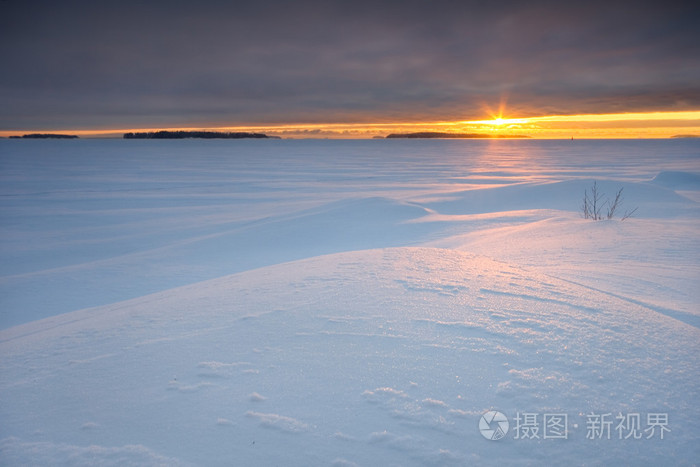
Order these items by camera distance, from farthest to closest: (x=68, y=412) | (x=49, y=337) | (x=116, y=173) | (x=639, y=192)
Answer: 1. (x=116, y=173)
2. (x=639, y=192)
3. (x=49, y=337)
4. (x=68, y=412)

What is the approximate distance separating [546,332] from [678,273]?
122 inches

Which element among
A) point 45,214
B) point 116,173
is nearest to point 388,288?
point 45,214

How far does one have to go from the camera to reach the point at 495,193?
14.6 meters

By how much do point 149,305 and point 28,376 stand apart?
1.17m

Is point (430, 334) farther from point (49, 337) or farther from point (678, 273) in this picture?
point (678, 273)

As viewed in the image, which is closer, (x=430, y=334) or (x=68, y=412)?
(x=68, y=412)

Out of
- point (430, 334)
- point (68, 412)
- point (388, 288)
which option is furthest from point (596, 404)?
point (68, 412)

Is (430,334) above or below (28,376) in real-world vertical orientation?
above

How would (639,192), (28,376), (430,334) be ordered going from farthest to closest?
(639,192) < (430,334) < (28,376)

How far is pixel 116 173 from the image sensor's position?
83.9 feet

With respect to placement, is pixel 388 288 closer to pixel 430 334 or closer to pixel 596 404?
pixel 430 334

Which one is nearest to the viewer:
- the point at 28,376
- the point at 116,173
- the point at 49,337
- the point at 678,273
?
the point at 28,376

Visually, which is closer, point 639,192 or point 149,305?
point 149,305

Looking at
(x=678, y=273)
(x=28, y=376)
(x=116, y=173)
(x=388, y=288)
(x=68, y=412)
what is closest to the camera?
(x=68, y=412)
